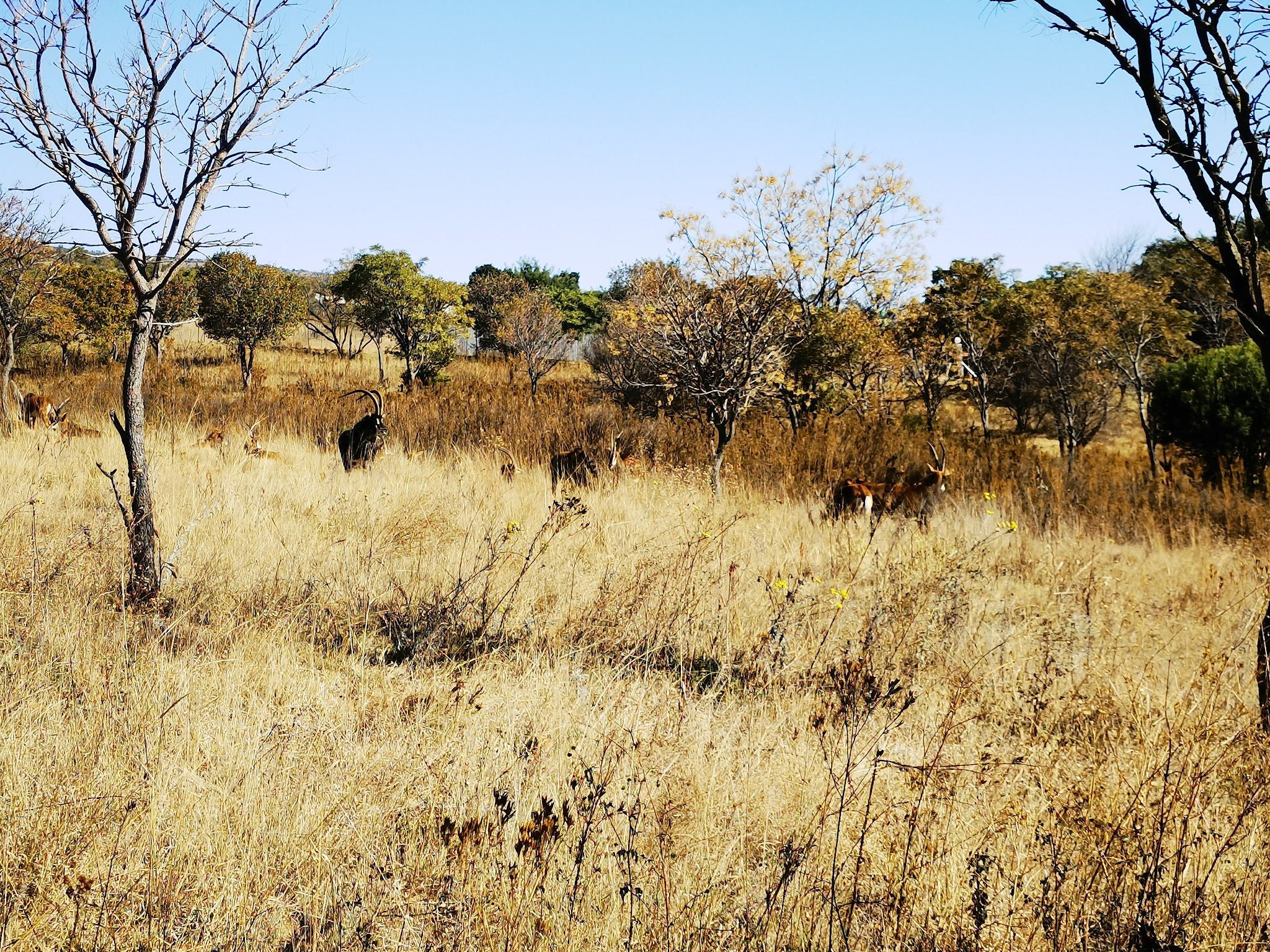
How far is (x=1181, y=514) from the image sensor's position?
760 centimetres

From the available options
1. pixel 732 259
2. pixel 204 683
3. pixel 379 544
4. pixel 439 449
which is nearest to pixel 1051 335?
pixel 732 259

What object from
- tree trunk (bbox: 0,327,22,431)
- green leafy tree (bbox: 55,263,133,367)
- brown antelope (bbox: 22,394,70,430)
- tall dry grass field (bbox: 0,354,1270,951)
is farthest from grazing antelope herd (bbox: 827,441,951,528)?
green leafy tree (bbox: 55,263,133,367)

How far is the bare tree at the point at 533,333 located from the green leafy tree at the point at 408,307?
2.38 metres

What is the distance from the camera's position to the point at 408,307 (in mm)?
27828

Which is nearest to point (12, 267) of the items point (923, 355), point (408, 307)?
point (408, 307)

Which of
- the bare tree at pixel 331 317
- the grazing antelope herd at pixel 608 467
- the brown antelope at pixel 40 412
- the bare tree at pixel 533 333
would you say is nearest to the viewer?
the grazing antelope herd at pixel 608 467

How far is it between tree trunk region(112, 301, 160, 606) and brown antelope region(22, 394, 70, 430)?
22.1 ft

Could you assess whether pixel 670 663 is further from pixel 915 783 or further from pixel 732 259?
pixel 732 259

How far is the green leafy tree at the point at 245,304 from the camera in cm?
2628

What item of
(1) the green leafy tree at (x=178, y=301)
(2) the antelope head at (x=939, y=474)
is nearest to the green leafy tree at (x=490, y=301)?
(1) the green leafy tree at (x=178, y=301)

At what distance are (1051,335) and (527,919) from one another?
20076mm

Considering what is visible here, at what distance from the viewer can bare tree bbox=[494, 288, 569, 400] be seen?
28.6 metres

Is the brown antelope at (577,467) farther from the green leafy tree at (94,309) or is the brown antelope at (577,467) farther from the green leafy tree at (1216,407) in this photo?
the green leafy tree at (94,309)

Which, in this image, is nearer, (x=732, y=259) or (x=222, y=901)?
(x=222, y=901)
